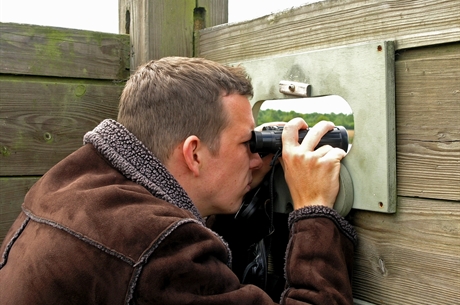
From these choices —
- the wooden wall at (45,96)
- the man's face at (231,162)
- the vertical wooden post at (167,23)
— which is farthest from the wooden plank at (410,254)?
the wooden wall at (45,96)

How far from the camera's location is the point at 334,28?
5.18 ft

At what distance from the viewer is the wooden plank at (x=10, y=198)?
76.4 inches

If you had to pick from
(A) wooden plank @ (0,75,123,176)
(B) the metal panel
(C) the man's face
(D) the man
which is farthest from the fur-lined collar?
(A) wooden plank @ (0,75,123,176)

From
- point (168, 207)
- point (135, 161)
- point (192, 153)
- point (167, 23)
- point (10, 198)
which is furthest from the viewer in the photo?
point (167, 23)

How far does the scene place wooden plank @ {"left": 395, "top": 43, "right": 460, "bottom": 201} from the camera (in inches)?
51.0

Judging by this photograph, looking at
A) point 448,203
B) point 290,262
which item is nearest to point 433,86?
point 448,203

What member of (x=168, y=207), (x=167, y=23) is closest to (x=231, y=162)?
(x=168, y=207)

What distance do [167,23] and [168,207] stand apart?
37.8 inches

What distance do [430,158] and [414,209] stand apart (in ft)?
0.44

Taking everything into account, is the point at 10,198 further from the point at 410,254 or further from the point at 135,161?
the point at 410,254

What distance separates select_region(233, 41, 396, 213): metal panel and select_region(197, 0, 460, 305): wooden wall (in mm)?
27

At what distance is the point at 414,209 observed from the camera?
139cm

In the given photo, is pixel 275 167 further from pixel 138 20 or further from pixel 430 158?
pixel 138 20

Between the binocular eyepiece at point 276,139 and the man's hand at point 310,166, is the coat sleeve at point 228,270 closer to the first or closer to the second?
the man's hand at point 310,166
